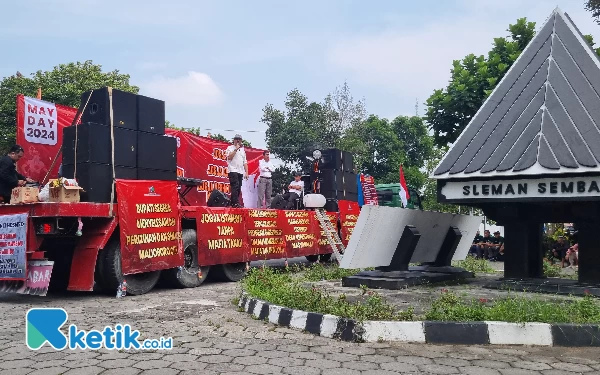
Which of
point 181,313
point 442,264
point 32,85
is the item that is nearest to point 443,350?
point 181,313

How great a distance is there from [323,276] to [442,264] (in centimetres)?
198

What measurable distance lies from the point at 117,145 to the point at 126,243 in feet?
4.67

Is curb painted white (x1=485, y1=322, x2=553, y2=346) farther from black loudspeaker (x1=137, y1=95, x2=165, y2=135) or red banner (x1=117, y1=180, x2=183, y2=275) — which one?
black loudspeaker (x1=137, y1=95, x2=165, y2=135)

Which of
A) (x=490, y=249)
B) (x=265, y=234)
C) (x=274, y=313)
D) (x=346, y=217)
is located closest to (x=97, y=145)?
(x=274, y=313)

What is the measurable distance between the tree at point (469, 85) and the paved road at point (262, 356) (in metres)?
9.23

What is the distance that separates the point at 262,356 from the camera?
13.8ft

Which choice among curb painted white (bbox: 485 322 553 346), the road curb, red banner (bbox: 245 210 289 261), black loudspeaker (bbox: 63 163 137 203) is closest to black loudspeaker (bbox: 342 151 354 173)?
red banner (bbox: 245 210 289 261)

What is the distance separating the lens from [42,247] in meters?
7.72

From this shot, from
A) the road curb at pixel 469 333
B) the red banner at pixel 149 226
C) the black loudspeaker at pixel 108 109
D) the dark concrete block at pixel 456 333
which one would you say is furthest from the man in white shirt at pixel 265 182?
the dark concrete block at pixel 456 333

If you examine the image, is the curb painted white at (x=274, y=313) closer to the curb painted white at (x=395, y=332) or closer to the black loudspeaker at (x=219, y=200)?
the curb painted white at (x=395, y=332)

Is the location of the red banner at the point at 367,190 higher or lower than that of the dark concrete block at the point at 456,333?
higher

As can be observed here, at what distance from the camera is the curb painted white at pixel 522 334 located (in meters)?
4.55

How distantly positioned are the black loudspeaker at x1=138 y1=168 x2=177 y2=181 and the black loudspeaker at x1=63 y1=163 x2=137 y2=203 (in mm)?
516

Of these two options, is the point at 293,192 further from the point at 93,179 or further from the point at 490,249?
the point at 490,249
